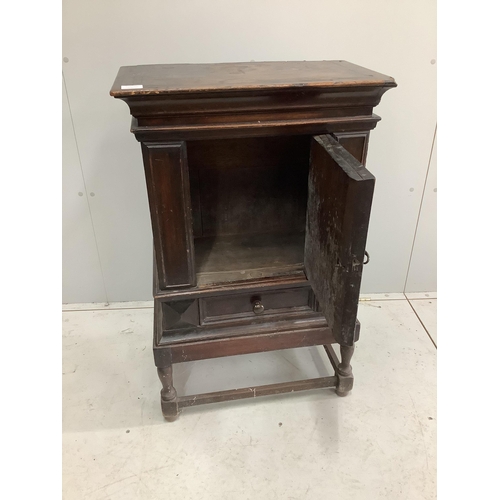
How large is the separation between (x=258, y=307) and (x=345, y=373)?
0.42 m

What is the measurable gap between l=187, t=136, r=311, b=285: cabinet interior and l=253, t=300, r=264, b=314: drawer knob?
10 centimetres

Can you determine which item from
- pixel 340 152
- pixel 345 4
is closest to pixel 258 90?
pixel 340 152

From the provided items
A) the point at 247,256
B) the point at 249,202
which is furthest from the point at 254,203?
the point at 247,256

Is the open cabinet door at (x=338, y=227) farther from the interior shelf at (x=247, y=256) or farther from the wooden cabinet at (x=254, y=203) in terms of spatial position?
the interior shelf at (x=247, y=256)

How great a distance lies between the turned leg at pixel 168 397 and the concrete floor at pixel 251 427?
0.05 m

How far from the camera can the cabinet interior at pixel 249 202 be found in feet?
4.27

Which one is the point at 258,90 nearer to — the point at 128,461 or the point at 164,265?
the point at 164,265

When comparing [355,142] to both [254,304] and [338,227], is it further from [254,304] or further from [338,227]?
[254,304]

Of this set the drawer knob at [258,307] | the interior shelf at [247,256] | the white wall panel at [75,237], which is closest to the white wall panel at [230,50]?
the white wall panel at [75,237]

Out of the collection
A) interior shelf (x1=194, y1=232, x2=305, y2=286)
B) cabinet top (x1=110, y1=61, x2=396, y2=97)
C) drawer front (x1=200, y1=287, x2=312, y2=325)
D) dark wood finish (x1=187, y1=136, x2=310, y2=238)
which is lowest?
drawer front (x1=200, y1=287, x2=312, y2=325)

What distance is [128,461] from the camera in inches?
50.4

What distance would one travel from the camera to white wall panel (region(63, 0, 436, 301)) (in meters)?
1.36

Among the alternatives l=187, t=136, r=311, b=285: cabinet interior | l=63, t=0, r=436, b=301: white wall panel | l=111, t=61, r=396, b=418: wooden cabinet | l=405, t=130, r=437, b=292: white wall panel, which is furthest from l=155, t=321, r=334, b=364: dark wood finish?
l=405, t=130, r=437, b=292: white wall panel

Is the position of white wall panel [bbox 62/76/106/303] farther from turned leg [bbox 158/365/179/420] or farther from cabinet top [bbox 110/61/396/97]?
turned leg [bbox 158/365/179/420]
